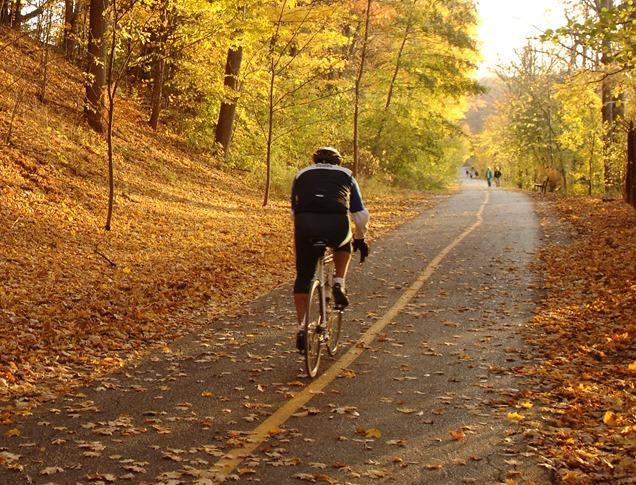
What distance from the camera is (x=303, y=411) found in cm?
661

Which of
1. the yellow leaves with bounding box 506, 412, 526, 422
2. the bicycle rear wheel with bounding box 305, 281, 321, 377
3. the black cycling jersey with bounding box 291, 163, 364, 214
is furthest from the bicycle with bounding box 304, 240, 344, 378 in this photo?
the yellow leaves with bounding box 506, 412, 526, 422

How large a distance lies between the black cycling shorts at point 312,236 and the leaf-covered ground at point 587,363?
7.84 feet

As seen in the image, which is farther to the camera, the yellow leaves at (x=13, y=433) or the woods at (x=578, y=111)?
the woods at (x=578, y=111)

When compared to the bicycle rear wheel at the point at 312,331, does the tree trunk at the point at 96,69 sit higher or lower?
higher

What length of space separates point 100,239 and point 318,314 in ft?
26.7

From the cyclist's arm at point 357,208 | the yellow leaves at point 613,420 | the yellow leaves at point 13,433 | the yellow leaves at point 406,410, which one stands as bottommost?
the yellow leaves at point 13,433

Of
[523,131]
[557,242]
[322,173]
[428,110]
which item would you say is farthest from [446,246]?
[523,131]

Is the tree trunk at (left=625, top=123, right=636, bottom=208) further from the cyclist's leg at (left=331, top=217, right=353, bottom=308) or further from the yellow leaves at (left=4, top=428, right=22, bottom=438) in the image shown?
the yellow leaves at (left=4, top=428, right=22, bottom=438)

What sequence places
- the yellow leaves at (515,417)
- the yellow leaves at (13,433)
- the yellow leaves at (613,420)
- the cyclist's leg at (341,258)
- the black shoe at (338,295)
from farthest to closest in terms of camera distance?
the black shoe at (338,295)
the cyclist's leg at (341,258)
the yellow leaves at (515,417)
the yellow leaves at (613,420)
the yellow leaves at (13,433)

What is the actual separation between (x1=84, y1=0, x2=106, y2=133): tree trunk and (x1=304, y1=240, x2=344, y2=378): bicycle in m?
11.3

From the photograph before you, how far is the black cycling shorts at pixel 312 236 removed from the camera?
7320 millimetres

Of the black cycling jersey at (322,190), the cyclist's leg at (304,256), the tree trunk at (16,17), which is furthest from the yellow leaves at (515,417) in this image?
the tree trunk at (16,17)

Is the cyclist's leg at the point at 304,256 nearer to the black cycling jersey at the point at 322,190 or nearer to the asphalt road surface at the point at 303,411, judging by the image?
the black cycling jersey at the point at 322,190

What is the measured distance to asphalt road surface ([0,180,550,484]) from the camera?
5352mm
